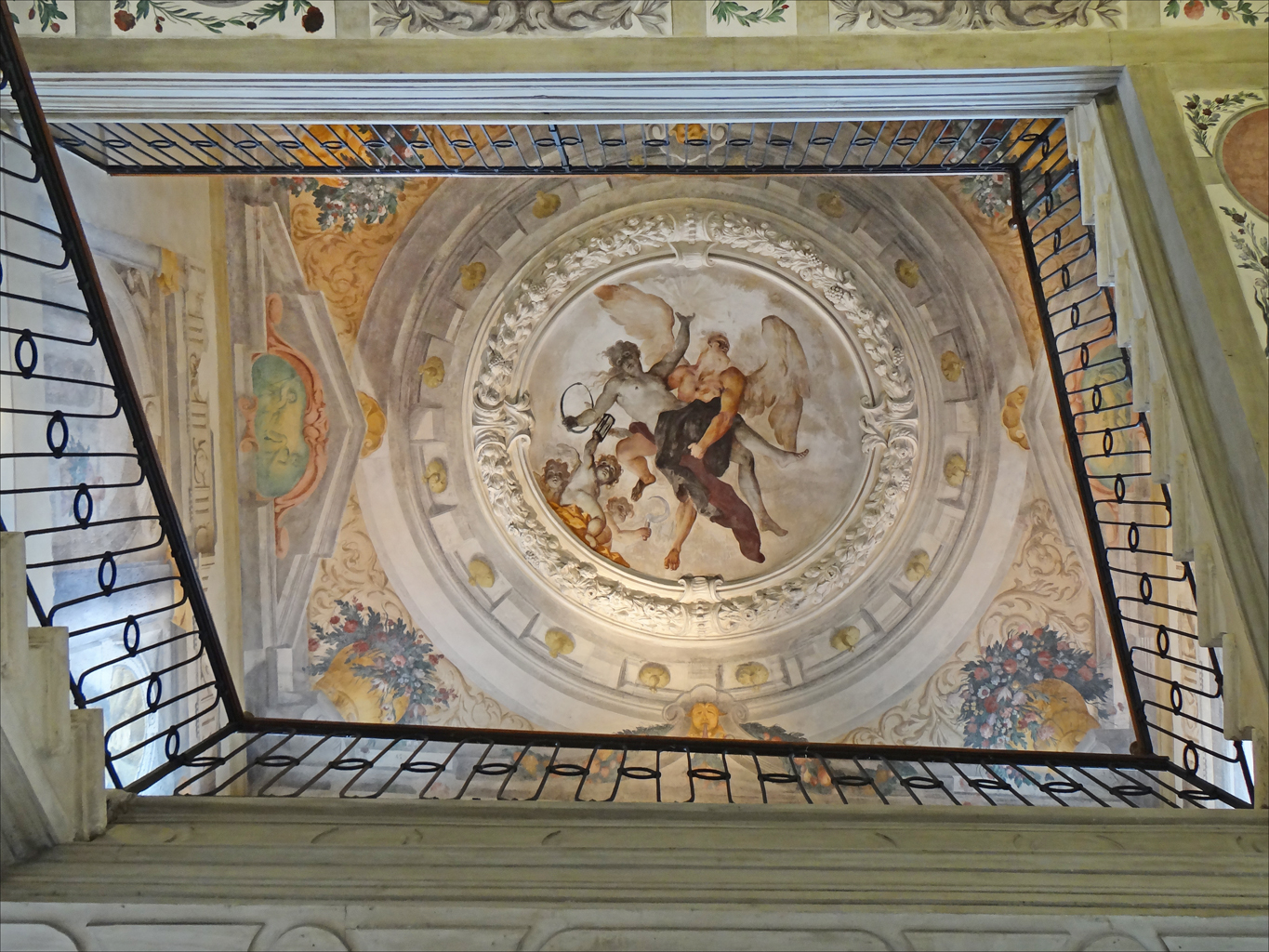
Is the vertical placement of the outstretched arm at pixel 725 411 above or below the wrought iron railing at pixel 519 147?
below

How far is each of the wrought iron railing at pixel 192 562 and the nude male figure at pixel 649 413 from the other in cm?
208

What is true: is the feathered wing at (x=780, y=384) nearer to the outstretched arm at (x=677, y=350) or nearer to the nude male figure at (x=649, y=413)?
the nude male figure at (x=649, y=413)

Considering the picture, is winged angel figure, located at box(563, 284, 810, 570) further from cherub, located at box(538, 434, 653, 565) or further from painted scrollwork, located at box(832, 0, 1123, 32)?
painted scrollwork, located at box(832, 0, 1123, 32)

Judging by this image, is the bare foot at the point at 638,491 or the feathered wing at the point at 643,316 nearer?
the feathered wing at the point at 643,316

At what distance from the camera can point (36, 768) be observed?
2627mm

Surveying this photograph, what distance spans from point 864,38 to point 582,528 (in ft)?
19.4

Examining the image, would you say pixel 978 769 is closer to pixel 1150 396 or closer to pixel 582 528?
pixel 582 528

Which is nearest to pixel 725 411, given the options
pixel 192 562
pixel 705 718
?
pixel 705 718

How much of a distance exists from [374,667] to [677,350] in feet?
15.2

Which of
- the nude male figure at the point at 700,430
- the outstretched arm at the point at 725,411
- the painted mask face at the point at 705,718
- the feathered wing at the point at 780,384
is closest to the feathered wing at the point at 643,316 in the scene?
the nude male figure at the point at 700,430

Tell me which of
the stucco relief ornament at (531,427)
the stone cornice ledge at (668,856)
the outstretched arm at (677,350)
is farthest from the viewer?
the outstretched arm at (677,350)

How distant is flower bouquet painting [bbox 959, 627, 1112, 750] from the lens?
8125mm

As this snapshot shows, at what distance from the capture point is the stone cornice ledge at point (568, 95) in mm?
3965

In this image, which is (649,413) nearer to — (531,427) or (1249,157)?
(531,427)
